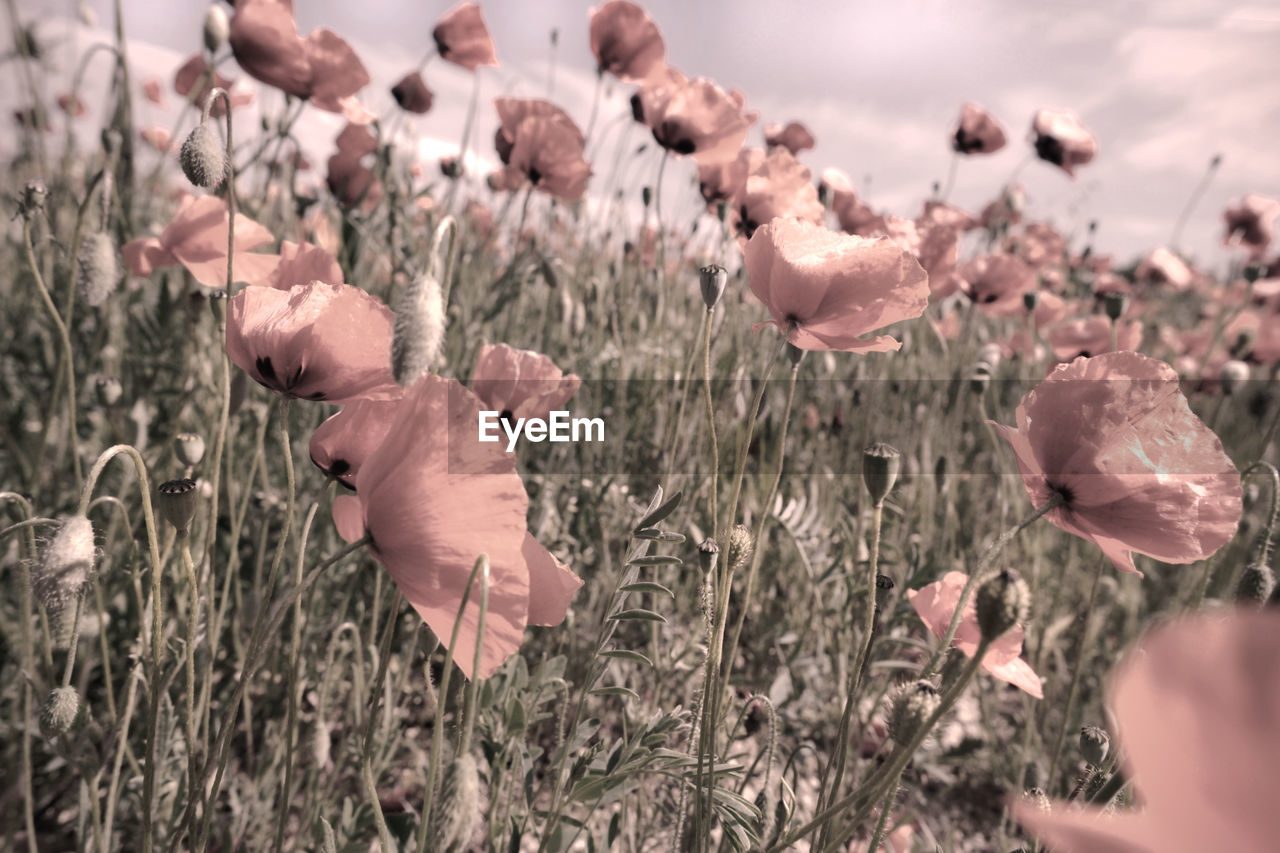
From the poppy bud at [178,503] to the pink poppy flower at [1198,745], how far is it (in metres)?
0.73

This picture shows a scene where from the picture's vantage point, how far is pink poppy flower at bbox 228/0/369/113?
1442 millimetres

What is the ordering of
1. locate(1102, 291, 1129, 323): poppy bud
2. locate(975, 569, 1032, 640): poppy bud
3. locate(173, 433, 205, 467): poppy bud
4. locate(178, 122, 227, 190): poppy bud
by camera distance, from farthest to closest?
locate(1102, 291, 1129, 323): poppy bud, locate(173, 433, 205, 467): poppy bud, locate(178, 122, 227, 190): poppy bud, locate(975, 569, 1032, 640): poppy bud

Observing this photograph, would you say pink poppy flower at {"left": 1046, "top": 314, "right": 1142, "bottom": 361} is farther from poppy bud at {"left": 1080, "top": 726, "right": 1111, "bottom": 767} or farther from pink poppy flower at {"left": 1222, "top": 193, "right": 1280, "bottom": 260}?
pink poppy flower at {"left": 1222, "top": 193, "right": 1280, "bottom": 260}

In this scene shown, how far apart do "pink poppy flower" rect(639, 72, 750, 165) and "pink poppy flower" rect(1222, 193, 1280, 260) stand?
4372 millimetres

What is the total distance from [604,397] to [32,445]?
1.48m

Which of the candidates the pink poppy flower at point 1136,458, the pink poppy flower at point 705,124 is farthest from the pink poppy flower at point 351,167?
the pink poppy flower at point 1136,458

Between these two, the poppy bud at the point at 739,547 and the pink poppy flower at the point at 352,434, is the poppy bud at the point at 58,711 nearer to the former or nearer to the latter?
the pink poppy flower at the point at 352,434

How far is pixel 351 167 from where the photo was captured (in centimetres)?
209

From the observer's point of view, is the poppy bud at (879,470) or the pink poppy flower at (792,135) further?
the pink poppy flower at (792,135)

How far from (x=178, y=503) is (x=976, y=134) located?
3.36 metres

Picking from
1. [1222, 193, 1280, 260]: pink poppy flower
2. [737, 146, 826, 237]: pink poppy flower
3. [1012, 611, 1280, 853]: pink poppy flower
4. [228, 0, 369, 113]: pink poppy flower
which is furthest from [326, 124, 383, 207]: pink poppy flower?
[1222, 193, 1280, 260]: pink poppy flower

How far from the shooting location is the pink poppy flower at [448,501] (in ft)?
1.85

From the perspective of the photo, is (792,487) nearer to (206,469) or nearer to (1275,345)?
(206,469)

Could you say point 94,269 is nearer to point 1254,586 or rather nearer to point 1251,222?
point 1254,586
